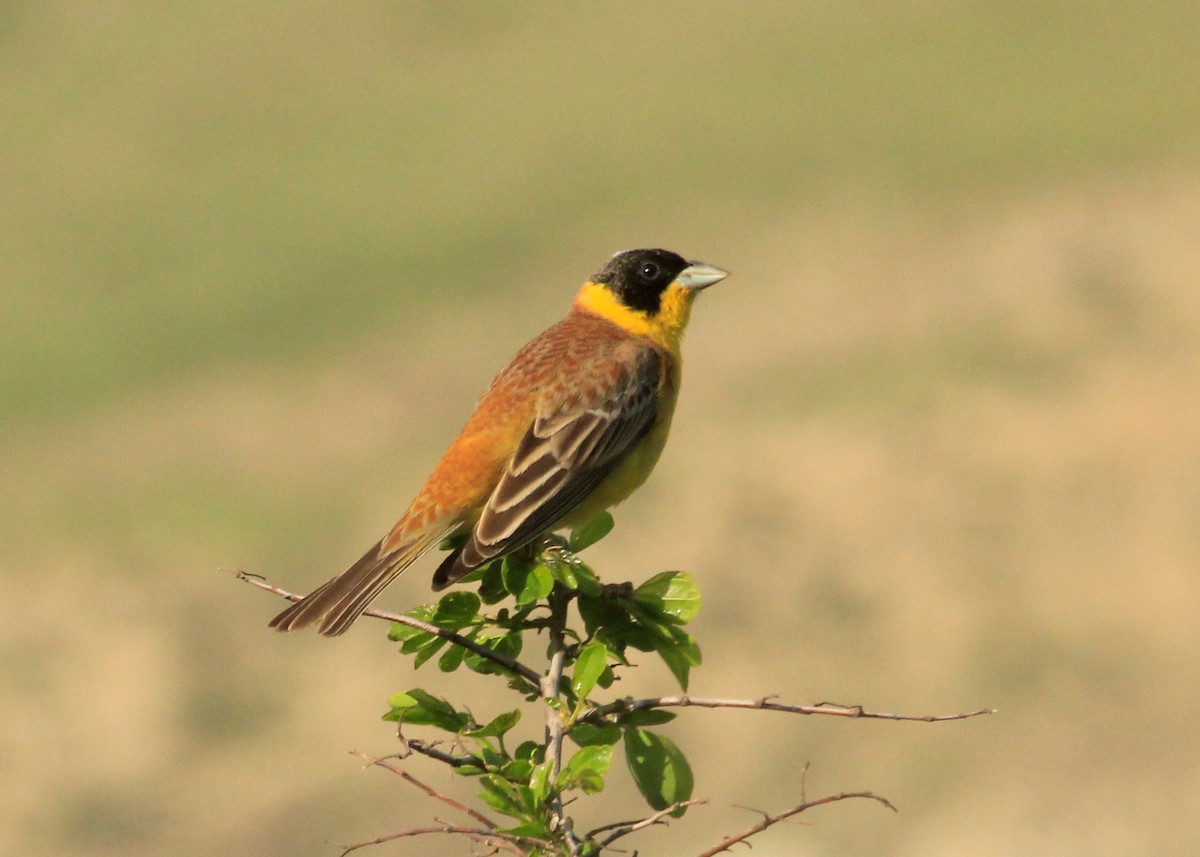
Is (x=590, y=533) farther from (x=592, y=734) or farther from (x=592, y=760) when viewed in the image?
(x=592, y=760)

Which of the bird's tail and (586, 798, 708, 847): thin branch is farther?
the bird's tail

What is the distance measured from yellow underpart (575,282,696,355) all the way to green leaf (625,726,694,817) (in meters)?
3.07

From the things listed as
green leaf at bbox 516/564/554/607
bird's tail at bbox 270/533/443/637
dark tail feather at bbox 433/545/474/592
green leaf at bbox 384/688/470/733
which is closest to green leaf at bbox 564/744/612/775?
green leaf at bbox 384/688/470/733

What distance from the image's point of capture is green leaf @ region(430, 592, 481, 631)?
3645 mm

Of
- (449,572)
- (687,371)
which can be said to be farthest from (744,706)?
(687,371)

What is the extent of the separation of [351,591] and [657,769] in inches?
67.2

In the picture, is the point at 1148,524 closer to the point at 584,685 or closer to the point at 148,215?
the point at 584,685

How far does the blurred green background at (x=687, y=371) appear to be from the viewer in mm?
13938

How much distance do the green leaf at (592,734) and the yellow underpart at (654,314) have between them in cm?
317

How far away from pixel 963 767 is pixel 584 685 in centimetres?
1019

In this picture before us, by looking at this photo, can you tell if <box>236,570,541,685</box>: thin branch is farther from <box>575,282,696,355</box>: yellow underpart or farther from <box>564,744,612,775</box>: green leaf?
<box>575,282,696,355</box>: yellow underpart

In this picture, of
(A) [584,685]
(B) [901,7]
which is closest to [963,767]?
(A) [584,685]

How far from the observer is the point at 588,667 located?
352 cm

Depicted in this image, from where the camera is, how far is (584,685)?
3.48 metres
